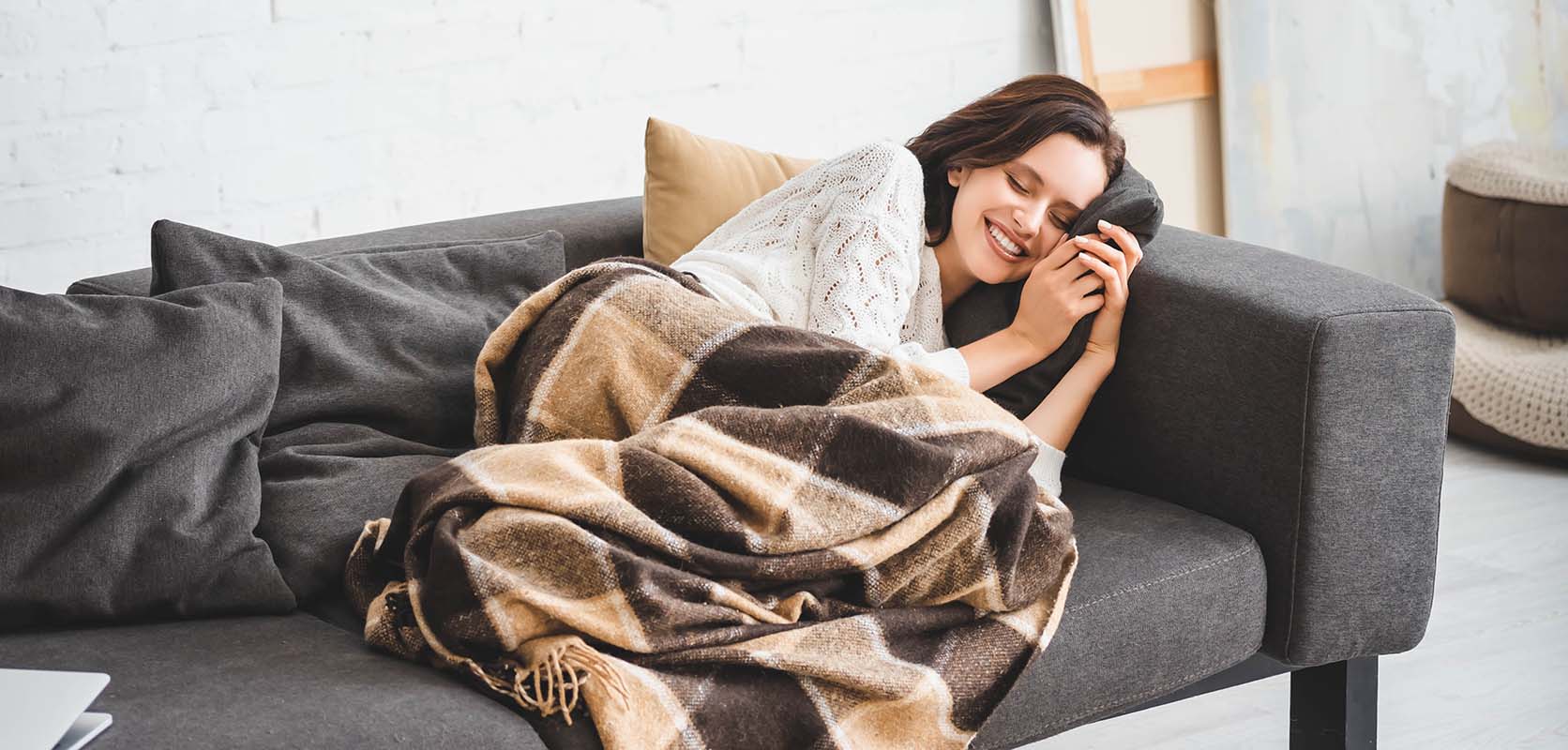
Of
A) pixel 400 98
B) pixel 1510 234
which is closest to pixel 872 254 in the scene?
pixel 400 98

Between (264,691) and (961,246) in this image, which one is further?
(961,246)

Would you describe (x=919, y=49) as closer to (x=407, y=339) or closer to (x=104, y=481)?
(x=407, y=339)

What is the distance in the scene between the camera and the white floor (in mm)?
1895

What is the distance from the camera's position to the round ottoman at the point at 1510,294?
2.72 metres

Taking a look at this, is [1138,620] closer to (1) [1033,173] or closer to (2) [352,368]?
(1) [1033,173]

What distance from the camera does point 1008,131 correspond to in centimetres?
186

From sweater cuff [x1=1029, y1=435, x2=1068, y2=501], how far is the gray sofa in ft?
0.10

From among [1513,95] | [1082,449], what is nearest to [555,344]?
[1082,449]

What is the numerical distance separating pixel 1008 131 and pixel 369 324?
0.85 metres

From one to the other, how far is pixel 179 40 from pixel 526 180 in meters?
0.66

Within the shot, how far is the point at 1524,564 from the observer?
2355 mm

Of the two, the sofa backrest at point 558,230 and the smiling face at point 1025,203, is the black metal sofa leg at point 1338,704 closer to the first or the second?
the smiling face at point 1025,203

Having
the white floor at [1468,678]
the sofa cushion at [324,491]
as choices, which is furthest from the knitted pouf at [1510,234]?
the sofa cushion at [324,491]

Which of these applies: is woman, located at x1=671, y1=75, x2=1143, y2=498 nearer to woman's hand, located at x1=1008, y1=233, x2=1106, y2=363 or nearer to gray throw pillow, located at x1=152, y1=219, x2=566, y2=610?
woman's hand, located at x1=1008, y1=233, x2=1106, y2=363
